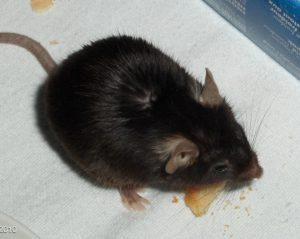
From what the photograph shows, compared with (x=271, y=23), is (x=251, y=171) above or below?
below

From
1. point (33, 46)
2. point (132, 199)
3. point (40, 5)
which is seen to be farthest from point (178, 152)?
point (40, 5)

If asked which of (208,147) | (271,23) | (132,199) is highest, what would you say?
(271,23)

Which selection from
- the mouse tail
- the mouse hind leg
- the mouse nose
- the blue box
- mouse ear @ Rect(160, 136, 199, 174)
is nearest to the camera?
mouse ear @ Rect(160, 136, 199, 174)

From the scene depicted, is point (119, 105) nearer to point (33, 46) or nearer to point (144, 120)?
point (144, 120)

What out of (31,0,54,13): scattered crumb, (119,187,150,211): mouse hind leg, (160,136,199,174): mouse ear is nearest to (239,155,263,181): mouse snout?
(160,136,199,174): mouse ear

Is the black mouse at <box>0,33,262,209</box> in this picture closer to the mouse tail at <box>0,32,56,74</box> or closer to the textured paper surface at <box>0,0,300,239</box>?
the textured paper surface at <box>0,0,300,239</box>

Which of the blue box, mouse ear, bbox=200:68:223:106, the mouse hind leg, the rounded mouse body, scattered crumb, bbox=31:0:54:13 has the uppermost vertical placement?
the blue box
